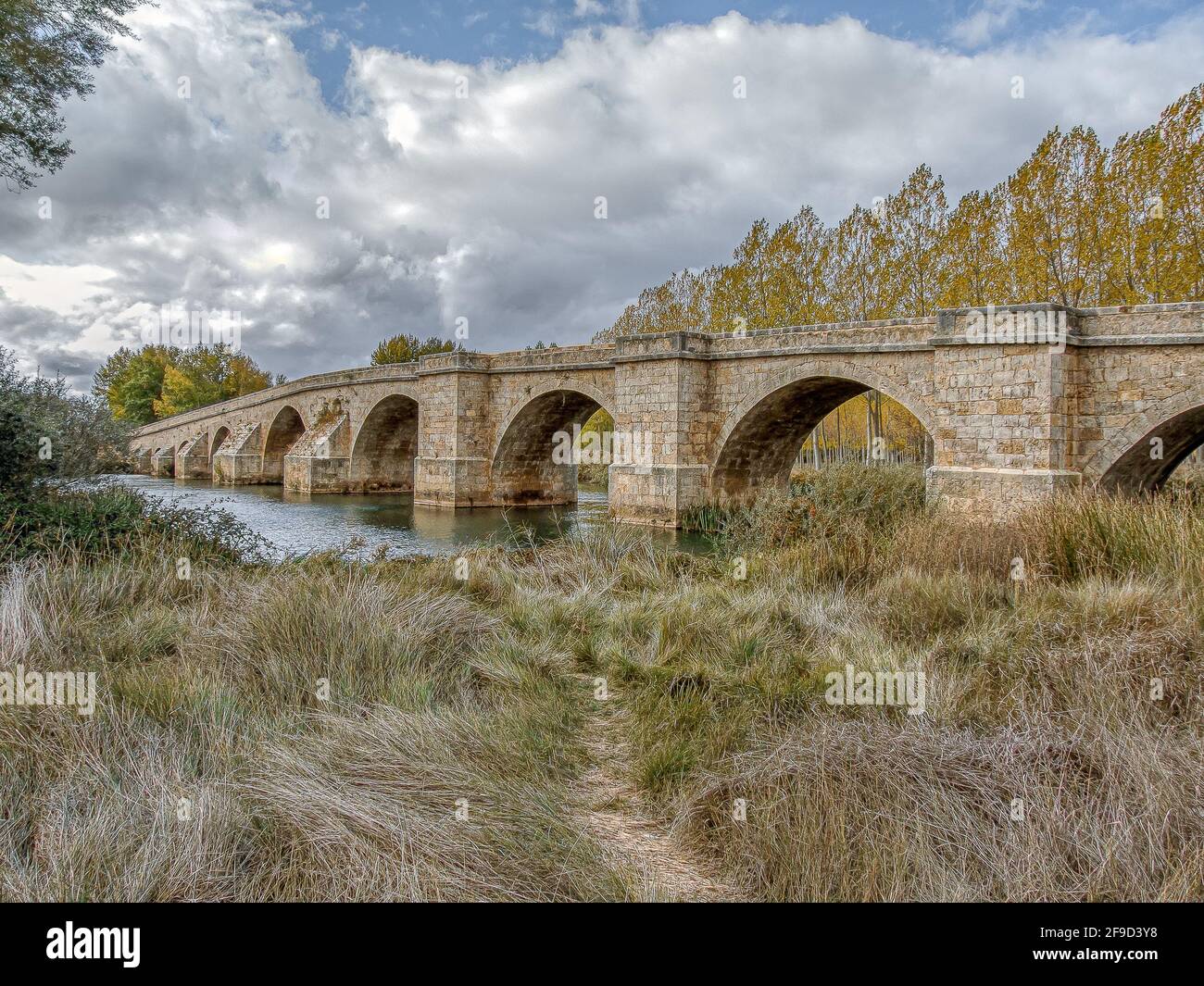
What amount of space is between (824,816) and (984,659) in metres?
2.32

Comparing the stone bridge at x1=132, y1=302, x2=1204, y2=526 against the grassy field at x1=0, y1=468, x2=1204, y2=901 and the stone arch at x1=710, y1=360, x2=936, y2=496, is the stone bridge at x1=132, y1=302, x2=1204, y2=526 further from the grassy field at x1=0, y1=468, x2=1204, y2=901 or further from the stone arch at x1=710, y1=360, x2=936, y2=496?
the grassy field at x1=0, y1=468, x2=1204, y2=901

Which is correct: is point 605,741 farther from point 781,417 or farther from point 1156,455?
point 781,417

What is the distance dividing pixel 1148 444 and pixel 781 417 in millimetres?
8171

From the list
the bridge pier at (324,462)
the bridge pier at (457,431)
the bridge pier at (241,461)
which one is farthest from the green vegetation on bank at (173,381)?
the bridge pier at (457,431)

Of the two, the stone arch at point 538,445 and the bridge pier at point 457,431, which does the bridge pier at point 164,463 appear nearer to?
the bridge pier at point 457,431

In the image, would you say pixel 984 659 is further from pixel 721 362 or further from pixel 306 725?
pixel 721 362

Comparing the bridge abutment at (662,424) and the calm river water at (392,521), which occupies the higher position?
the bridge abutment at (662,424)

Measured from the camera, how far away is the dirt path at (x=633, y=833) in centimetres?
291

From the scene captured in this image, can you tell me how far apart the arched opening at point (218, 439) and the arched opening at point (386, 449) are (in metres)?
18.3

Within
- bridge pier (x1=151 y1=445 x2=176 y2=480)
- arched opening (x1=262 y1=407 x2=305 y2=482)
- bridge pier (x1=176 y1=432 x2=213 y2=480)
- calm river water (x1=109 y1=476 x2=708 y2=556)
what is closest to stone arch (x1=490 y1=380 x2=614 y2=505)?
calm river water (x1=109 y1=476 x2=708 y2=556)

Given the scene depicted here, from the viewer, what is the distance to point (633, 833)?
3.37 m

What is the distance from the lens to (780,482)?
2195 centimetres

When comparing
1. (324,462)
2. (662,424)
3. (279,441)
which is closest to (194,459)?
(279,441)
